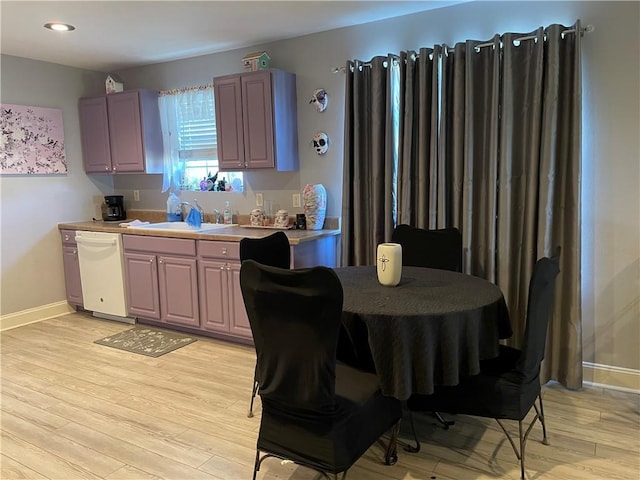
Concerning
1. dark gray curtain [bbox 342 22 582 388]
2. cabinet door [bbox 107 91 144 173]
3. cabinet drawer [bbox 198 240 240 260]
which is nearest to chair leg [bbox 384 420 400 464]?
dark gray curtain [bbox 342 22 582 388]

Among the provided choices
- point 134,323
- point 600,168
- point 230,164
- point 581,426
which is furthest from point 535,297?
point 134,323

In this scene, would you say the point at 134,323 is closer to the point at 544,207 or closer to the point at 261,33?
the point at 261,33

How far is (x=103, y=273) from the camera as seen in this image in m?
4.62

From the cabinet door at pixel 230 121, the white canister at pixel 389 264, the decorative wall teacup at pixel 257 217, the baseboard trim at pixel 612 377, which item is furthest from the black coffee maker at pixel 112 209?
the baseboard trim at pixel 612 377

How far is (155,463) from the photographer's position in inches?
94.9

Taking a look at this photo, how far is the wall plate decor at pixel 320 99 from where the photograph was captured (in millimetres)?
3926

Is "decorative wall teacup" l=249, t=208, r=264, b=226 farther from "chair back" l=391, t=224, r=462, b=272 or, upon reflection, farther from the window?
"chair back" l=391, t=224, r=462, b=272

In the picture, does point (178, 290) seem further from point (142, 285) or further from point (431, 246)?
point (431, 246)

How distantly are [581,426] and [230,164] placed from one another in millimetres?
3152

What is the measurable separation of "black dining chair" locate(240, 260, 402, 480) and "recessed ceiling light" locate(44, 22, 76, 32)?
281cm

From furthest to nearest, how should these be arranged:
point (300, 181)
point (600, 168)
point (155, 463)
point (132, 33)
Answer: point (300, 181) → point (132, 33) → point (600, 168) → point (155, 463)

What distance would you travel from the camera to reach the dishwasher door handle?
4.49 meters

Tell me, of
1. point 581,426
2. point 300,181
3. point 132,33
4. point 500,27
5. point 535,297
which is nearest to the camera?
point 535,297

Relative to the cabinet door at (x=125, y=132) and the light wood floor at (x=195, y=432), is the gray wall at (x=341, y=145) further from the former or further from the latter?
the light wood floor at (x=195, y=432)
